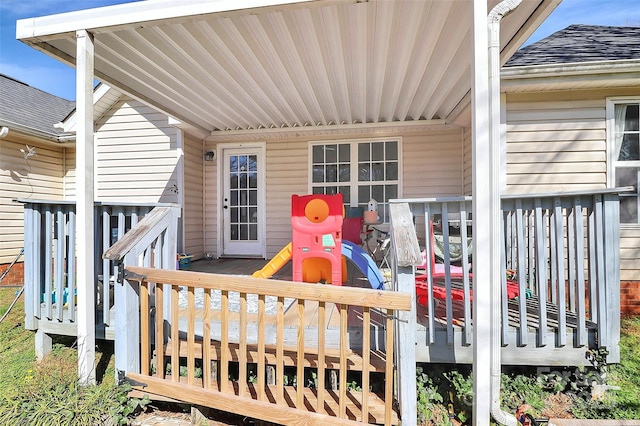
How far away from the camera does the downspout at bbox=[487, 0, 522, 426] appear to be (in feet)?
5.74

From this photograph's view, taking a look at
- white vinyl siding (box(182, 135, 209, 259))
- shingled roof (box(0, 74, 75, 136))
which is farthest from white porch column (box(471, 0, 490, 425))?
shingled roof (box(0, 74, 75, 136))

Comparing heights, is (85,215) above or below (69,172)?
below

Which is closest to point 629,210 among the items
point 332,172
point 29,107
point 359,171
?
point 359,171

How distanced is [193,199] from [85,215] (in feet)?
11.0

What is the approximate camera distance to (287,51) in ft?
9.24

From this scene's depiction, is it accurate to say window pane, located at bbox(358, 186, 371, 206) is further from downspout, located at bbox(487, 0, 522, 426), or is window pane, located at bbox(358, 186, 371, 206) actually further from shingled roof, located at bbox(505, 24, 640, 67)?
downspout, located at bbox(487, 0, 522, 426)

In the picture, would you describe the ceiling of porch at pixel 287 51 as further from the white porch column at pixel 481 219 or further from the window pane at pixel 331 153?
the window pane at pixel 331 153

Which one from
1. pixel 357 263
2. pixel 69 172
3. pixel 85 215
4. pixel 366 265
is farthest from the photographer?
pixel 69 172

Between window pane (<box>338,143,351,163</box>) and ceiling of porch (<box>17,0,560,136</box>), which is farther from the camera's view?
window pane (<box>338,143,351,163</box>)

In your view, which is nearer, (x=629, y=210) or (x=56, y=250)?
(x=56, y=250)

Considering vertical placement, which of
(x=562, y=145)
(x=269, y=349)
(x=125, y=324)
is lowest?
(x=269, y=349)

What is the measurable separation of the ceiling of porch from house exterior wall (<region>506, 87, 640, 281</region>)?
75 centimetres

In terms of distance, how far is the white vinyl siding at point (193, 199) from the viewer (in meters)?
5.26

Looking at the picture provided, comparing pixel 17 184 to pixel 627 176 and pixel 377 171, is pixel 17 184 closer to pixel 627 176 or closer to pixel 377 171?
pixel 377 171
